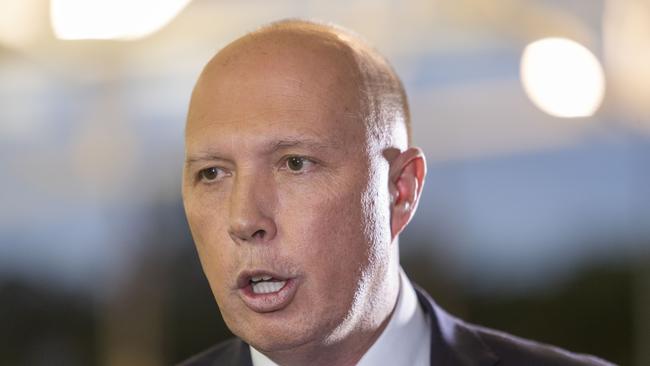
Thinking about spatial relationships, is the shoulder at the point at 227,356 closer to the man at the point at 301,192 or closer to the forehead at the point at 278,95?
the man at the point at 301,192

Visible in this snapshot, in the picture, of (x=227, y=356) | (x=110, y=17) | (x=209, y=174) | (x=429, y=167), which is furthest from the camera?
(x=429, y=167)

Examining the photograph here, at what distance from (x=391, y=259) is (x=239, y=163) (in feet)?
1.25

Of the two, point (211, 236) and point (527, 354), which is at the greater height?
point (211, 236)

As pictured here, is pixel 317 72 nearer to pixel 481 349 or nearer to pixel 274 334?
pixel 274 334

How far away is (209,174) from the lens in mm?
2055

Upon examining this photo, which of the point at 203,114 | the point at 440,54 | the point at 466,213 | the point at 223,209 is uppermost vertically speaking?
the point at 203,114

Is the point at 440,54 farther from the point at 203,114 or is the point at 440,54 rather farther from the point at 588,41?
the point at 203,114

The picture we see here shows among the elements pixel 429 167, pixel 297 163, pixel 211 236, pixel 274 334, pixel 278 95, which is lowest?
pixel 429 167

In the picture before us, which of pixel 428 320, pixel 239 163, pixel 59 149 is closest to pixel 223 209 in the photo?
pixel 239 163

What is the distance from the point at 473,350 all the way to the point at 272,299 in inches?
20.9

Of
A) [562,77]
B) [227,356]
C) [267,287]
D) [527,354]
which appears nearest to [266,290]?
[267,287]

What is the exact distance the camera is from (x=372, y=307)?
7.00 ft

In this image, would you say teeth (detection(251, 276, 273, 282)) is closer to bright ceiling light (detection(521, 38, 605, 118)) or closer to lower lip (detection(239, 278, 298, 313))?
lower lip (detection(239, 278, 298, 313))

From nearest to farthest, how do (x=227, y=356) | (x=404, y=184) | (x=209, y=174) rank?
(x=209, y=174) → (x=404, y=184) → (x=227, y=356)
